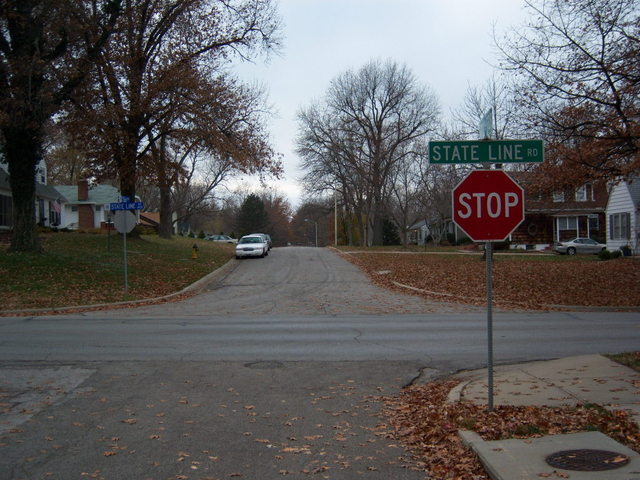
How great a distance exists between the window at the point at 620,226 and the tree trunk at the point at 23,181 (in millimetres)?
32816

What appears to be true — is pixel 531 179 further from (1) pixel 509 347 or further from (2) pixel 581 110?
(1) pixel 509 347

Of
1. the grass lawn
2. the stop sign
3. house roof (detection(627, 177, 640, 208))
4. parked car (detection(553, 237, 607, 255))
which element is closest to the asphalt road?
the stop sign

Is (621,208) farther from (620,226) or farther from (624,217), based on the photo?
(620,226)

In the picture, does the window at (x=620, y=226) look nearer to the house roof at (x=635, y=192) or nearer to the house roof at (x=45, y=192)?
the house roof at (x=635, y=192)

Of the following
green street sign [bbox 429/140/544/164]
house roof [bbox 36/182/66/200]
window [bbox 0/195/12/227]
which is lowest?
green street sign [bbox 429/140/544/164]

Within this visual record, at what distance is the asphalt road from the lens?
18.8 ft

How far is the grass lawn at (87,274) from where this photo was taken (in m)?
20.0

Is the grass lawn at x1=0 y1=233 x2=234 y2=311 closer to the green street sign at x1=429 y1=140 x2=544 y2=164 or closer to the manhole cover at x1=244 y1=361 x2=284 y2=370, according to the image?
the manhole cover at x1=244 y1=361 x2=284 y2=370

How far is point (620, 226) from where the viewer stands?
3888 cm

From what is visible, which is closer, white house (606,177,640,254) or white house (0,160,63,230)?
white house (606,177,640,254)

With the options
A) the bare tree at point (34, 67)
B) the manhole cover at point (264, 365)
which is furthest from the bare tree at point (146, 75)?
the manhole cover at point (264, 365)

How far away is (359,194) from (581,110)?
4524cm

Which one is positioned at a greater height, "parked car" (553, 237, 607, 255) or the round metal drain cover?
"parked car" (553, 237, 607, 255)

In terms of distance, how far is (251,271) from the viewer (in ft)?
101
